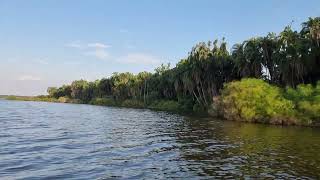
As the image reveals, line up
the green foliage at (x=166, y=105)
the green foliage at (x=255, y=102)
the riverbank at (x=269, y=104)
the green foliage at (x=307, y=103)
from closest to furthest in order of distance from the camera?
the green foliage at (x=307, y=103) < the riverbank at (x=269, y=104) < the green foliage at (x=255, y=102) < the green foliage at (x=166, y=105)

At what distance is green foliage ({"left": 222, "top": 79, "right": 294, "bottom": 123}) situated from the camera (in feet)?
201

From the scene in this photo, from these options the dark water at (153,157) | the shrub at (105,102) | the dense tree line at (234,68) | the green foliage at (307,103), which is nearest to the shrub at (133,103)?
the dense tree line at (234,68)

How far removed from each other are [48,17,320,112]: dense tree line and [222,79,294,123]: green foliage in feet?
37.5

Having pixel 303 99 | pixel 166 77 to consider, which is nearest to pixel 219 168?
pixel 303 99

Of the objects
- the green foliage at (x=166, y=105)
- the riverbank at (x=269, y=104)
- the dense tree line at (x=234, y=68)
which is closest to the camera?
the riverbank at (x=269, y=104)

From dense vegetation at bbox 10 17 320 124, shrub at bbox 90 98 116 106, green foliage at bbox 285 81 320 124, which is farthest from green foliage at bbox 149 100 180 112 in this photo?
green foliage at bbox 285 81 320 124

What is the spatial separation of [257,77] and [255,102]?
2219 cm

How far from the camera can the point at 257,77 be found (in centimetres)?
8475

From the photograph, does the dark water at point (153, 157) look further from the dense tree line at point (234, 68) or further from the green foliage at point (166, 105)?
the green foliage at point (166, 105)

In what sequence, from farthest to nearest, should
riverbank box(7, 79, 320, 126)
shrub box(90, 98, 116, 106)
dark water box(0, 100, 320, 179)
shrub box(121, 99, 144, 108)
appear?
shrub box(90, 98, 116, 106) < shrub box(121, 99, 144, 108) < riverbank box(7, 79, 320, 126) < dark water box(0, 100, 320, 179)

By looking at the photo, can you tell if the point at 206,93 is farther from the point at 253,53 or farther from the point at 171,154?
the point at 171,154

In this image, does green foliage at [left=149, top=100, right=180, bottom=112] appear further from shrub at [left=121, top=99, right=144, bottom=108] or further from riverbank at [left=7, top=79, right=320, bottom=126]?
riverbank at [left=7, top=79, right=320, bottom=126]

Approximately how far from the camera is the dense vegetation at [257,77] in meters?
61.3

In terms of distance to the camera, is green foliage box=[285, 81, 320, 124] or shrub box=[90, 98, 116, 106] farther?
shrub box=[90, 98, 116, 106]
